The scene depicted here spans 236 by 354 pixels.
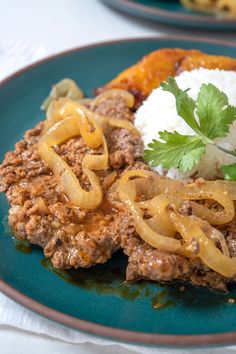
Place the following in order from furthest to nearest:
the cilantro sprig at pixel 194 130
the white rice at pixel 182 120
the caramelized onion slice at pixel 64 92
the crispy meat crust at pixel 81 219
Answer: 1. the caramelized onion slice at pixel 64 92
2. the white rice at pixel 182 120
3. the cilantro sprig at pixel 194 130
4. the crispy meat crust at pixel 81 219

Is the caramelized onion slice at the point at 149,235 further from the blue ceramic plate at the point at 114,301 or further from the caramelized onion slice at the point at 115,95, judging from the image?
the caramelized onion slice at the point at 115,95

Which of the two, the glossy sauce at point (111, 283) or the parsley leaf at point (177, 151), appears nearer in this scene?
the glossy sauce at point (111, 283)

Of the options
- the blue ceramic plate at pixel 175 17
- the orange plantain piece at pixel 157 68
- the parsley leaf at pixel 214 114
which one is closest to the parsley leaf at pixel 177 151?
the parsley leaf at pixel 214 114

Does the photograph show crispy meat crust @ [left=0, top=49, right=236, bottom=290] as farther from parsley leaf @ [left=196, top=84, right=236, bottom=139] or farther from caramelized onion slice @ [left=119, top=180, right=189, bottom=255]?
parsley leaf @ [left=196, top=84, right=236, bottom=139]

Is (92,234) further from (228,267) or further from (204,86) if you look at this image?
(204,86)

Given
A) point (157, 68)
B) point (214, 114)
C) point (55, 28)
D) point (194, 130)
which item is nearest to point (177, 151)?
point (194, 130)

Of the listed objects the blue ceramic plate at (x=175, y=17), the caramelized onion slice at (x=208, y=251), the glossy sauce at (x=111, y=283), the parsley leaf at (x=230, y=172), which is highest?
the blue ceramic plate at (x=175, y=17)
